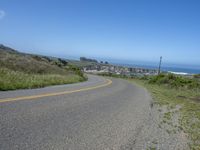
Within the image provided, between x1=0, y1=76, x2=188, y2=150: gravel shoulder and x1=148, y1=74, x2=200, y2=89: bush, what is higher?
x1=0, y1=76, x2=188, y2=150: gravel shoulder

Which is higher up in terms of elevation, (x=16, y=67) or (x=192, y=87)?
(x=16, y=67)

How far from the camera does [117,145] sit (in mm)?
4758

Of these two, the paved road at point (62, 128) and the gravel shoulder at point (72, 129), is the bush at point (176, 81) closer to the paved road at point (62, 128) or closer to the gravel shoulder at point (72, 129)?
the gravel shoulder at point (72, 129)

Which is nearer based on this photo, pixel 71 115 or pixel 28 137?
pixel 28 137

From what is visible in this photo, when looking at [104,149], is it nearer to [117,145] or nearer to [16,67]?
[117,145]

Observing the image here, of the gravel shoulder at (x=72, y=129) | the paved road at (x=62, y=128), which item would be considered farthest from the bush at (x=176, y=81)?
the paved road at (x=62, y=128)

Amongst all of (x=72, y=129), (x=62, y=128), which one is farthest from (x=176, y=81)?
(x=62, y=128)

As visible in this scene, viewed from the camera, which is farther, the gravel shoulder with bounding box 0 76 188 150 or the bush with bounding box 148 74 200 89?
the bush with bounding box 148 74 200 89

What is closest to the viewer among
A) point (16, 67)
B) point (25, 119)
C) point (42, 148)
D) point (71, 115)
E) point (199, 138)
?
point (42, 148)

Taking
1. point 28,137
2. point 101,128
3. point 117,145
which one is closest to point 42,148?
point 28,137

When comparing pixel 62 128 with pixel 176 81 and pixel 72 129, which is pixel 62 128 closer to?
pixel 72 129

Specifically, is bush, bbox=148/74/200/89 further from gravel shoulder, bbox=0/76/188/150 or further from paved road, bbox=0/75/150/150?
paved road, bbox=0/75/150/150

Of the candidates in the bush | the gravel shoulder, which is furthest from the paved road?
the bush

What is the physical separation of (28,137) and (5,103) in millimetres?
3078
